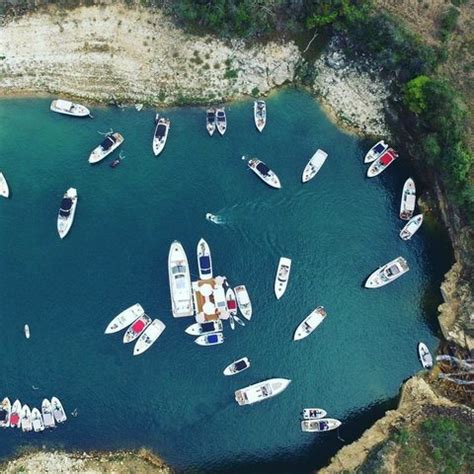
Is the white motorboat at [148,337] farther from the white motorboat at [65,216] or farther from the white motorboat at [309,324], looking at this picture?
the white motorboat at [309,324]

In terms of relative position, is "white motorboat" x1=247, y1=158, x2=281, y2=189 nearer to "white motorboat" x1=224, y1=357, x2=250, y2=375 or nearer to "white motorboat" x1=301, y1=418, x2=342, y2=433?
"white motorboat" x1=224, y1=357, x2=250, y2=375

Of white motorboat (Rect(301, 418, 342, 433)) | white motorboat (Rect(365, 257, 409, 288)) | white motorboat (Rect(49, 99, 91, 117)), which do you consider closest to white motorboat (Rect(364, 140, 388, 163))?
white motorboat (Rect(365, 257, 409, 288))

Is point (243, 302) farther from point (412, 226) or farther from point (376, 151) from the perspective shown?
point (376, 151)

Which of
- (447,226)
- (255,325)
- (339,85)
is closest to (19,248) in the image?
(255,325)

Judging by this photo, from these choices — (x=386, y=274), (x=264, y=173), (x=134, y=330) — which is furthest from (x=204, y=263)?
(x=386, y=274)

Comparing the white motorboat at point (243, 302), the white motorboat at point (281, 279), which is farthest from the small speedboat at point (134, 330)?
the white motorboat at point (281, 279)

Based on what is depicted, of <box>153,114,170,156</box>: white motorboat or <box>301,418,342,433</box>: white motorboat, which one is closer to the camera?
<box>301,418,342,433</box>: white motorboat

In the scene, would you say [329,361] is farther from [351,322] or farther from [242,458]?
[242,458]

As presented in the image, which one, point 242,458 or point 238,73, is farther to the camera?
point 238,73
